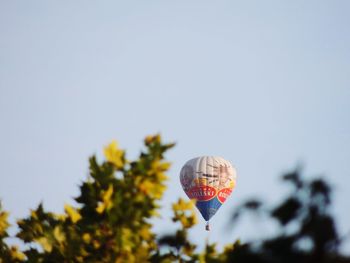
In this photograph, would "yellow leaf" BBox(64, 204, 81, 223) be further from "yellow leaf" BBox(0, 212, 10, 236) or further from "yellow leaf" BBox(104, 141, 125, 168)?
"yellow leaf" BBox(0, 212, 10, 236)

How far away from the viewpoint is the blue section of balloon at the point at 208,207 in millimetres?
50000

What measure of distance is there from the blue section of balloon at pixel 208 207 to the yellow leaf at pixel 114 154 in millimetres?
41441

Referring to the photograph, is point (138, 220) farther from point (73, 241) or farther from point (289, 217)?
point (289, 217)

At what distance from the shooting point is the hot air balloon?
49.9 meters

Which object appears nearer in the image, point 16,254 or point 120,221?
point 120,221

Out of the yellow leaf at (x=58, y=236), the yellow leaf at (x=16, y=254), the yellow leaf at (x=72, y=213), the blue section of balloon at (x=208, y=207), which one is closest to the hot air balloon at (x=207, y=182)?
the blue section of balloon at (x=208, y=207)

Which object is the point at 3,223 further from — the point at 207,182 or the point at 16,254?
the point at 207,182

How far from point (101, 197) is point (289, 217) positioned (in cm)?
446

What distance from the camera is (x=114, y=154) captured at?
881 centimetres

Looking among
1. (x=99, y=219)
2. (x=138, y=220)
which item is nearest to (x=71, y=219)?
(x=99, y=219)

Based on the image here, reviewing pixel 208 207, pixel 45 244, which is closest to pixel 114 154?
pixel 45 244

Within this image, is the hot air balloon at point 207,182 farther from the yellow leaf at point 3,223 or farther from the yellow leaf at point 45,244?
the yellow leaf at point 45,244

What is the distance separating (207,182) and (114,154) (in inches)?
1631

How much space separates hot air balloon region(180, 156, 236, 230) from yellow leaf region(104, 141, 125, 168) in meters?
41.0
